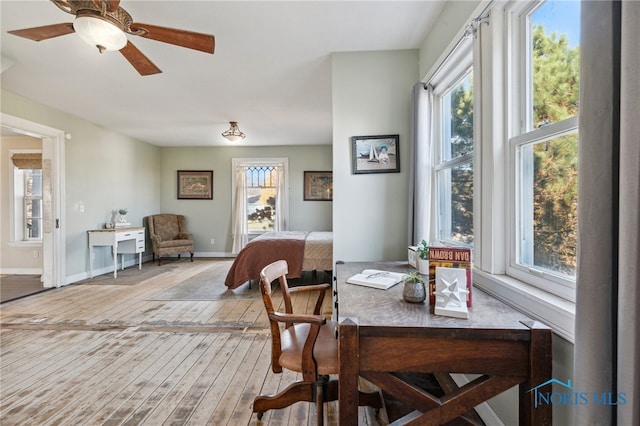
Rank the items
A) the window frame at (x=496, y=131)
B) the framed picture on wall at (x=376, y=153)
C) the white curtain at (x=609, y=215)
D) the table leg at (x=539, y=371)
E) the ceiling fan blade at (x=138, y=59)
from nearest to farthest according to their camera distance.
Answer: the white curtain at (x=609, y=215) < the table leg at (x=539, y=371) < the window frame at (x=496, y=131) < the ceiling fan blade at (x=138, y=59) < the framed picture on wall at (x=376, y=153)

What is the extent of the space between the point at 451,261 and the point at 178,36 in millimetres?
1979

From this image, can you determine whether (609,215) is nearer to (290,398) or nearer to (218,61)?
(290,398)

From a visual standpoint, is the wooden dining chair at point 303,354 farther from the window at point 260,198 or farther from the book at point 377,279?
the window at point 260,198

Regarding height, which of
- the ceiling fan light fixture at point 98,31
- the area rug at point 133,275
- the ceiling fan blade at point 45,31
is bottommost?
the area rug at point 133,275

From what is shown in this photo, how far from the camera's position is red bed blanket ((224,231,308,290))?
3773 millimetres

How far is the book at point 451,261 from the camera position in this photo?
1.16 metres

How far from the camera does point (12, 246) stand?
473 centimetres

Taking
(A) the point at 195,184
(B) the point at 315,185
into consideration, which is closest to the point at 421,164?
(B) the point at 315,185

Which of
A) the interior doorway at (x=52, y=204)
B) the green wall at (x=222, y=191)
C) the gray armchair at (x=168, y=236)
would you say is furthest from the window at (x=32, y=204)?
the green wall at (x=222, y=191)

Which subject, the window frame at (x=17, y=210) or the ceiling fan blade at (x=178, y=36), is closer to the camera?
the ceiling fan blade at (x=178, y=36)

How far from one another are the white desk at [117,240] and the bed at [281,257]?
2.19 meters

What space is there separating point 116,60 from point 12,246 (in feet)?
14.5

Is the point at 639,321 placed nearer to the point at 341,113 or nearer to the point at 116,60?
the point at 341,113

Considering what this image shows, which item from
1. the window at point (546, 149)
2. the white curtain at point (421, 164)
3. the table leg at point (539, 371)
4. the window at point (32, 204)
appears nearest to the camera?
the table leg at point (539, 371)
